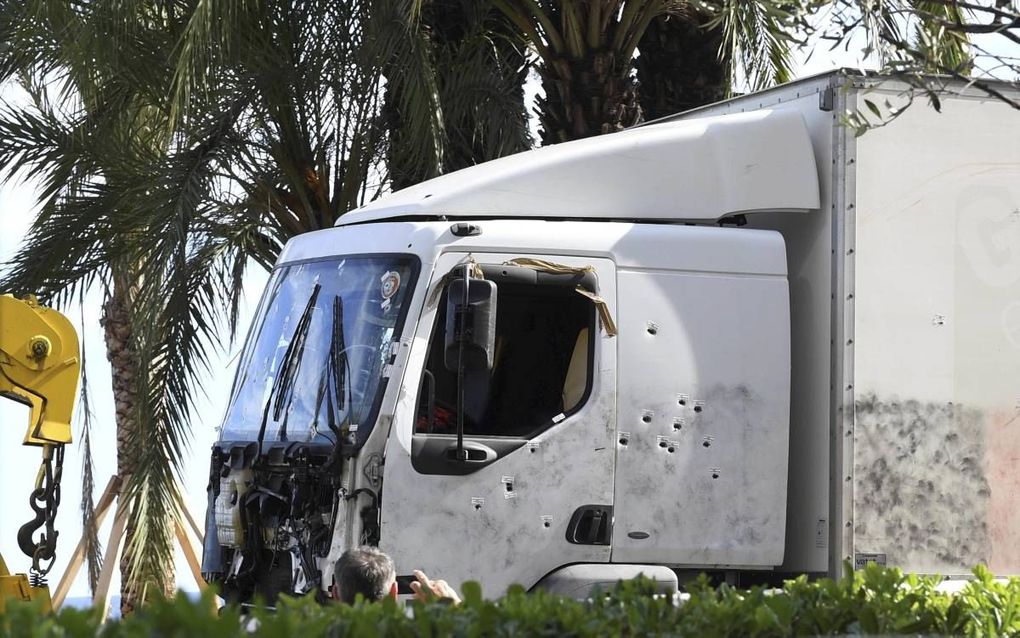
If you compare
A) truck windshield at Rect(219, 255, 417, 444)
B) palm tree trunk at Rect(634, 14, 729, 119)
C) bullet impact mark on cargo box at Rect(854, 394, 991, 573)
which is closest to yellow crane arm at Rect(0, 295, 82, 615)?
truck windshield at Rect(219, 255, 417, 444)

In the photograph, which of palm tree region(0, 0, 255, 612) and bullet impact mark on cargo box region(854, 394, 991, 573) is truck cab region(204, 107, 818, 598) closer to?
bullet impact mark on cargo box region(854, 394, 991, 573)

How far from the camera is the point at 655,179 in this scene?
287 inches

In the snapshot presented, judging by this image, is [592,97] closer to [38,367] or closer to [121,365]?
[38,367]

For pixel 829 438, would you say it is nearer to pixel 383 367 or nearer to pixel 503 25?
pixel 383 367

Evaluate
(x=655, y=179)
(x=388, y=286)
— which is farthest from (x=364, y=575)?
(x=655, y=179)

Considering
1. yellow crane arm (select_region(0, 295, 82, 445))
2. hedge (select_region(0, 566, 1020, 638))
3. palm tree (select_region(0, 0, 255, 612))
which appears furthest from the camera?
palm tree (select_region(0, 0, 255, 612))

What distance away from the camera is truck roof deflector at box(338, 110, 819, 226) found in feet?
23.5

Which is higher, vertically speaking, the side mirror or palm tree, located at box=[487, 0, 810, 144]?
palm tree, located at box=[487, 0, 810, 144]

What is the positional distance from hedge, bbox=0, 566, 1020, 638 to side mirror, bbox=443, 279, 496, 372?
1526 mm

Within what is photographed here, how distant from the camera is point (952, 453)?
7059mm

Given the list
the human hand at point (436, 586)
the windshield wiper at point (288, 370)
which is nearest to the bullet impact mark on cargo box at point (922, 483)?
the human hand at point (436, 586)

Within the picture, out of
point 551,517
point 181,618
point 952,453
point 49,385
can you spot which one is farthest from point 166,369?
point 181,618

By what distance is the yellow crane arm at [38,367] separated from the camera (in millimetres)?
8102

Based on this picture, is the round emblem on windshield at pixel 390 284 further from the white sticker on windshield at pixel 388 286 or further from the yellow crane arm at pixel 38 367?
the yellow crane arm at pixel 38 367
